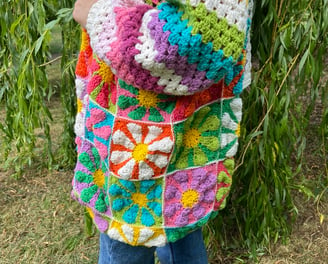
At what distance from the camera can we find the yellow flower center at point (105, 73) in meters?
0.75

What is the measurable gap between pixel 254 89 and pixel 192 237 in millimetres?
529

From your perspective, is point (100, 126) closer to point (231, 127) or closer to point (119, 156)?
point (119, 156)

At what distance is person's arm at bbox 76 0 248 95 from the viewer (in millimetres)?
609

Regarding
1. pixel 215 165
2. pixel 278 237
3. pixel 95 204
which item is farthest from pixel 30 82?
pixel 278 237

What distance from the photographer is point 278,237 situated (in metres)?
1.55

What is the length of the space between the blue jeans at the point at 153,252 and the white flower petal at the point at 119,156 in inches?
7.8

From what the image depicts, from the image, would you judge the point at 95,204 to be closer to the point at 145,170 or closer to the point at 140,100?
the point at 145,170

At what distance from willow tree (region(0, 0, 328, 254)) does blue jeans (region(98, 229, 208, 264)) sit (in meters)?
0.38

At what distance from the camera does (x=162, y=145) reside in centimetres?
75

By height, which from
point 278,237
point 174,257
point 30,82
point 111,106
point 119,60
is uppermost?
point 119,60

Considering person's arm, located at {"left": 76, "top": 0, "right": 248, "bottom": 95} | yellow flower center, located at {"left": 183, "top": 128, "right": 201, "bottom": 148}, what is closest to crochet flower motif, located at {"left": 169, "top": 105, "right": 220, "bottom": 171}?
yellow flower center, located at {"left": 183, "top": 128, "right": 201, "bottom": 148}

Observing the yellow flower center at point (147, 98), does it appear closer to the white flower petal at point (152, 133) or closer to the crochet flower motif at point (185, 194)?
the white flower petal at point (152, 133)

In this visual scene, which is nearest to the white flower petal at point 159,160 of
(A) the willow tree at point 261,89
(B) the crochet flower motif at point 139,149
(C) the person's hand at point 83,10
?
(B) the crochet flower motif at point 139,149

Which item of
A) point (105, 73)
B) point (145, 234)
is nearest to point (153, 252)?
point (145, 234)
